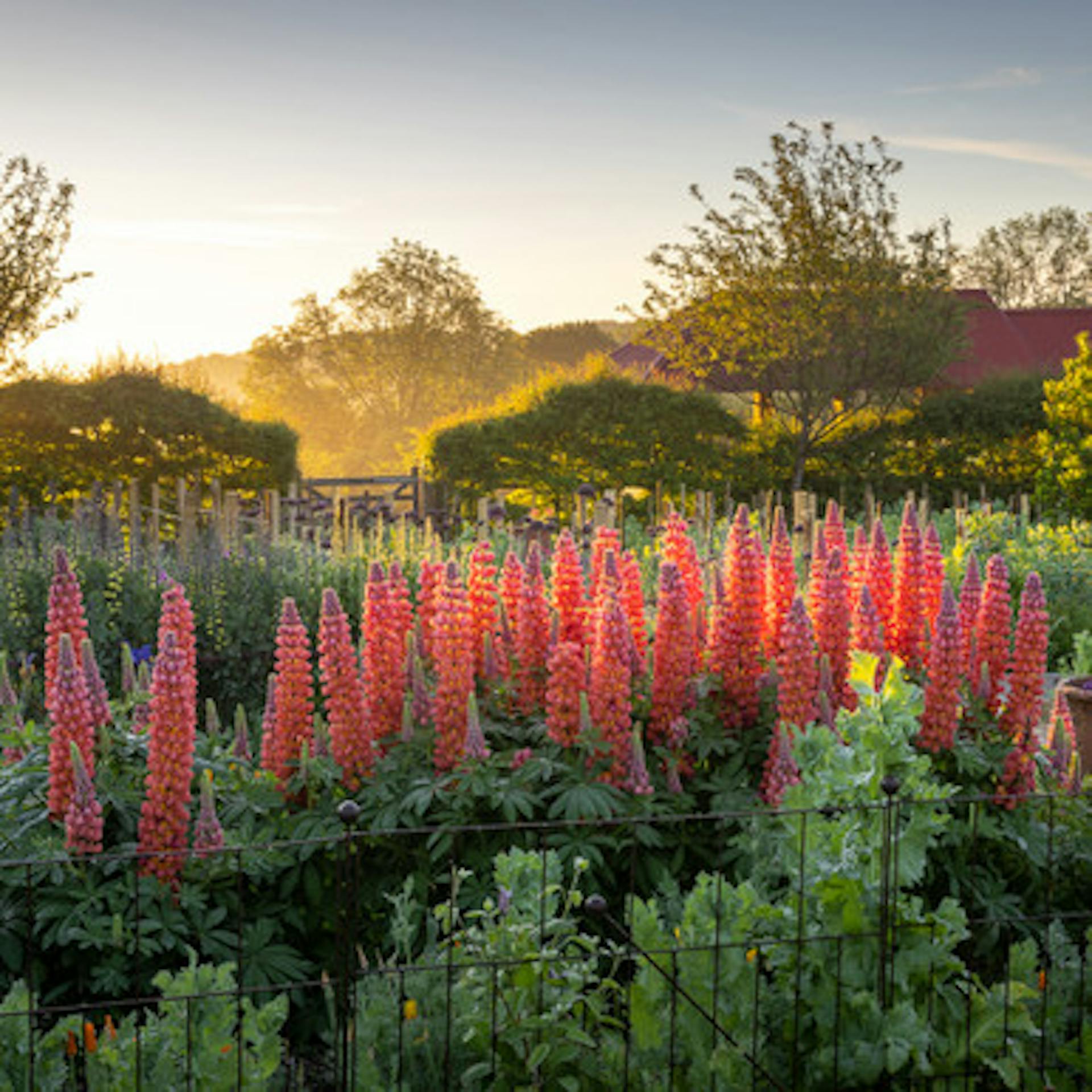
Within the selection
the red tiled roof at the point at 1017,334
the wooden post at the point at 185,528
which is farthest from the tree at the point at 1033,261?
the wooden post at the point at 185,528

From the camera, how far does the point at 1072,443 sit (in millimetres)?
18234

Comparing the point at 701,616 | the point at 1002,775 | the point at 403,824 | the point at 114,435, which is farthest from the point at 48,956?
the point at 114,435

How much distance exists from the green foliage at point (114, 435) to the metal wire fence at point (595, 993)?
15871mm

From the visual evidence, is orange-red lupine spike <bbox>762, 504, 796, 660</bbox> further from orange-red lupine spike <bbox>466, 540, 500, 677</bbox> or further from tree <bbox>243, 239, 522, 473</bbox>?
tree <bbox>243, 239, 522, 473</bbox>

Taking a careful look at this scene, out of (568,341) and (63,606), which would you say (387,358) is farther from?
(63,606)

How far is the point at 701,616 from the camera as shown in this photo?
5.30 m

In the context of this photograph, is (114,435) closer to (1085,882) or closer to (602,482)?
(602,482)

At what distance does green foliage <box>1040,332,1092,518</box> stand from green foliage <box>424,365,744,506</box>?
5172mm

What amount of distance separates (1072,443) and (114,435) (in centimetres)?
1376

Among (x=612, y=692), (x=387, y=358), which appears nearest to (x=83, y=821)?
(x=612, y=692)

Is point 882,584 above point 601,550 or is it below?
below

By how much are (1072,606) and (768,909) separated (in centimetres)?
937

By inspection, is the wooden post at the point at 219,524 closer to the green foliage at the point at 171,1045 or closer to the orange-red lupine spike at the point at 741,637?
the orange-red lupine spike at the point at 741,637

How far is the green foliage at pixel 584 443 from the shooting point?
68.8 ft
